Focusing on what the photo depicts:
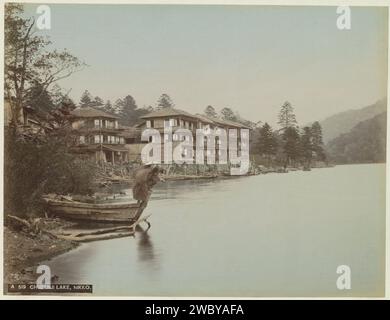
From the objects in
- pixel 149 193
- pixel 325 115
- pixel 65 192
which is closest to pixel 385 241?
pixel 325 115

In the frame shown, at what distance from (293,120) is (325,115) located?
24cm

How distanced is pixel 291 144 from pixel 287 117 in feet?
0.73

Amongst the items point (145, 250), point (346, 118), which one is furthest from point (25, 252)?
point (346, 118)

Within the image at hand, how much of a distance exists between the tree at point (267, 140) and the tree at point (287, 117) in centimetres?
10

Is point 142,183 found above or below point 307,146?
below

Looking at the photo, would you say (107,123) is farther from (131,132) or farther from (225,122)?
(225,122)

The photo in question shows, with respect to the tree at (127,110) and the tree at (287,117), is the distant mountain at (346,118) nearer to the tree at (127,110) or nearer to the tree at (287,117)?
the tree at (287,117)

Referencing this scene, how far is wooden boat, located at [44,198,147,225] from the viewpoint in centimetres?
374

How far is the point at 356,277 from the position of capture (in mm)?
3752

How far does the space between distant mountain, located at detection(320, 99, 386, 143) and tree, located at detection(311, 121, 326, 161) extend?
0.04 metres

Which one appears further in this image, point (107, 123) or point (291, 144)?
point (291, 144)

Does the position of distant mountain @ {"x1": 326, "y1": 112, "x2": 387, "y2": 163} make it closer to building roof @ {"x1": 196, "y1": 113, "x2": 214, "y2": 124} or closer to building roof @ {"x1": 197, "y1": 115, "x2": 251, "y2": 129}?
building roof @ {"x1": 197, "y1": 115, "x2": 251, "y2": 129}

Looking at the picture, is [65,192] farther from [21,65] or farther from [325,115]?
[325,115]

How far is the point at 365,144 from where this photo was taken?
12.3ft
